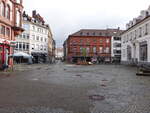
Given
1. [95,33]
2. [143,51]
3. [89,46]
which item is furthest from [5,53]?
[95,33]

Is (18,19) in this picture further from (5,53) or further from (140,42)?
(140,42)

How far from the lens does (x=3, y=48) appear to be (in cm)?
2169

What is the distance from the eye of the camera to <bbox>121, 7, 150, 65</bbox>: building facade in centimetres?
2900

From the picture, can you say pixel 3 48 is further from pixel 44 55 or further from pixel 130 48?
pixel 44 55

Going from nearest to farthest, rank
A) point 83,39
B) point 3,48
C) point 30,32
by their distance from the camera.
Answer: point 3,48
point 30,32
point 83,39

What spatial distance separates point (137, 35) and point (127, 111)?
3196 centimetres

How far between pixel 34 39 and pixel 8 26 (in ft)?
97.1

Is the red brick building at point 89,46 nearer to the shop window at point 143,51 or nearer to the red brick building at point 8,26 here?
the shop window at point 143,51

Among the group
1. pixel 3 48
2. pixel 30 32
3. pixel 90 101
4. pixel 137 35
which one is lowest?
pixel 90 101

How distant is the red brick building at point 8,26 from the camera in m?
21.1

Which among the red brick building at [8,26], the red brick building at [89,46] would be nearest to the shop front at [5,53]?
the red brick building at [8,26]

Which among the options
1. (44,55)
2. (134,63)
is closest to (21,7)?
(134,63)

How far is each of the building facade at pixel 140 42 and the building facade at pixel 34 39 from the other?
101 ft

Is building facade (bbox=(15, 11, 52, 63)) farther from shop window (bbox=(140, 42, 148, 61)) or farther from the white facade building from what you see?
shop window (bbox=(140, 42, 148, 61))
